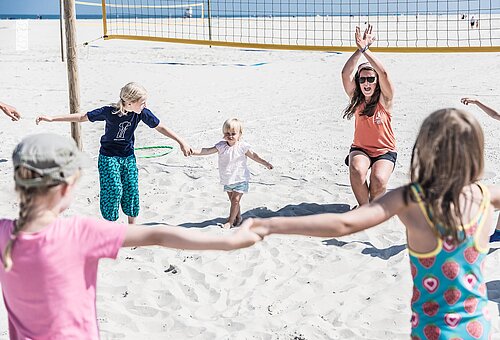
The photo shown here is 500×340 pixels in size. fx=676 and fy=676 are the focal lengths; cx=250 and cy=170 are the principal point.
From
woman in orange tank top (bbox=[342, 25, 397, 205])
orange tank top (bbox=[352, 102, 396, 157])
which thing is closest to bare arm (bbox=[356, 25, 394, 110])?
woman in orange tank top (bbox=[342, 25, 397, 205])

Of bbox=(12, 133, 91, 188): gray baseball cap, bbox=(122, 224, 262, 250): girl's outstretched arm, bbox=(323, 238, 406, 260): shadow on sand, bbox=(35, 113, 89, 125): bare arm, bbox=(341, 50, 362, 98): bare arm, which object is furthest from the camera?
bbox=(341, 50, 362, 98): bare arm

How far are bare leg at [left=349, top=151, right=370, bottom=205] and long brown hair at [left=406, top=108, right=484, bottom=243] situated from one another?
3.48 m

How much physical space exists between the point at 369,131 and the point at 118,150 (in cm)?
206

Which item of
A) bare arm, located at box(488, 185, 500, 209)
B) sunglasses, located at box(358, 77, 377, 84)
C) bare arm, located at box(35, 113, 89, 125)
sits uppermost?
sunglasses, located at box(358, 77, 377, 84)

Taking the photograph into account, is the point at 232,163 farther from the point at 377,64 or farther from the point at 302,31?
the point at 302,31

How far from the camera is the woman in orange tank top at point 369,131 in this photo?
548 centimetres

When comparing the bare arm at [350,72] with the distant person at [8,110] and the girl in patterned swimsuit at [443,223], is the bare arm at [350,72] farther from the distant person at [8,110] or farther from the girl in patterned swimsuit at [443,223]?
the girl in patterned swimsuit at [443,223]

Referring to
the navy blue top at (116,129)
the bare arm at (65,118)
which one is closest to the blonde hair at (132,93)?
the navy blue top at (116,129)

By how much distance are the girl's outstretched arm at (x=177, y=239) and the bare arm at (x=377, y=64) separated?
3.27 m

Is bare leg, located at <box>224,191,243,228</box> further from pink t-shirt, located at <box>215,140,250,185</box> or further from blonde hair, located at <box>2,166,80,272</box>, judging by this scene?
blonde hair, located at <box>2,166,80,272</box>

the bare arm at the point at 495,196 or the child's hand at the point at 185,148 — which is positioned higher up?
the bare arm at the point at 495,196

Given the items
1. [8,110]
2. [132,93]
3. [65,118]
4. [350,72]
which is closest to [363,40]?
[350,72]

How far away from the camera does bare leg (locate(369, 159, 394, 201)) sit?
5.46 m

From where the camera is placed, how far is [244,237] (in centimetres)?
213
